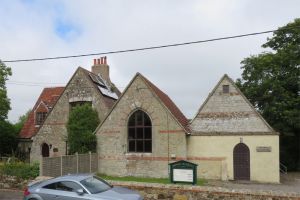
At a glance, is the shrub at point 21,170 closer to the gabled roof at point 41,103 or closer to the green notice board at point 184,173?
the green notice board at point 184,173

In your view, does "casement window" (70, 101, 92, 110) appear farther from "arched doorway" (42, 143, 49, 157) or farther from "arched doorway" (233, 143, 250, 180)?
"arched doorway" (233, 143, 250, 180)

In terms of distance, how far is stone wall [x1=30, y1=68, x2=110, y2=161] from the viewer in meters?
33.6

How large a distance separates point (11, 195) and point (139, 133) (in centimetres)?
1214

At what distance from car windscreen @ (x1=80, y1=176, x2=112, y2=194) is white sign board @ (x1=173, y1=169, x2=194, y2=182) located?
18.8ft

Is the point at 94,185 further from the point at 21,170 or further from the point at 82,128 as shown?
the point at 82,128

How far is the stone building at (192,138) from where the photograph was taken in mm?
27406

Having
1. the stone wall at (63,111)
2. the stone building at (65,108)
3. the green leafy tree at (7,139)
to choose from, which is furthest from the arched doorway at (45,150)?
the green leafy tree at (7,139)

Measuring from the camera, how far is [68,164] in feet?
80.9

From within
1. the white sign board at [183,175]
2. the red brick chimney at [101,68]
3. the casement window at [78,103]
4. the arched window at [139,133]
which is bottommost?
the white sign board at [183,175]

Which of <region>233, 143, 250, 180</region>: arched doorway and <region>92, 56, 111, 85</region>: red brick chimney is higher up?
<region>92, 56, 111, 85</region>: red brick chimney

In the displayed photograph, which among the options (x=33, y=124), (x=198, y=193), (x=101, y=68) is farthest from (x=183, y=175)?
(x=33, y=124)

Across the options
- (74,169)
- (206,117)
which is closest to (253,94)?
(206,117)

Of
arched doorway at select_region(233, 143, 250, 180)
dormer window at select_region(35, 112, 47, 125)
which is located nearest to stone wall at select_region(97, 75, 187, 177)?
arched doorway at select_region(233, 143, 250, 180)

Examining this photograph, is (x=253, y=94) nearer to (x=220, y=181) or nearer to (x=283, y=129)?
(x=283, y=129)
